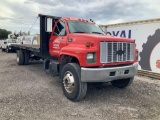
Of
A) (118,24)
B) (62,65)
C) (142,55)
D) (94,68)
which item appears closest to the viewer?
(94,68)

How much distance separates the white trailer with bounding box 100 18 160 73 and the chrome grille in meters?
3.04

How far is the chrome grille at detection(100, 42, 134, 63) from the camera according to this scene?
16.0 feet

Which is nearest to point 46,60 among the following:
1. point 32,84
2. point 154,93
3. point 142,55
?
point 32,84

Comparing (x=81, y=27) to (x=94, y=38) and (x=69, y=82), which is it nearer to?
(x=94, y=38)

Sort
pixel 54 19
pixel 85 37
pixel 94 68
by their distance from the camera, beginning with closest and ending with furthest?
1. pixel 94 68
2. pixel 85 37
3. pixel 54 19

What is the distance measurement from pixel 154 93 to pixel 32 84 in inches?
171

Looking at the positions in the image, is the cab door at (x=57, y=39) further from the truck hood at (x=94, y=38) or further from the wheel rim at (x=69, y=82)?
the wheel rim at (x=69, y=82)

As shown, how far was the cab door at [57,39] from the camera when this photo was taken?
626 cm

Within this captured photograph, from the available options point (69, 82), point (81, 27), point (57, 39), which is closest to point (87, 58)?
point (69, 82)

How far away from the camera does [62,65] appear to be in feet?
19.7

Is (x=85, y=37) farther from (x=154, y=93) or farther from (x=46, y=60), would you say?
(x=154, y=93)

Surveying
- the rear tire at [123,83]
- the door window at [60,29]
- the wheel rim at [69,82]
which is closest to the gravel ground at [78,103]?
the rear tire at [123,83]

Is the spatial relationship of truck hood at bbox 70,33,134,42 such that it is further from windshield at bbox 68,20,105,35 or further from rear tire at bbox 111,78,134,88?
rear tire at bbox 111,78,134,88

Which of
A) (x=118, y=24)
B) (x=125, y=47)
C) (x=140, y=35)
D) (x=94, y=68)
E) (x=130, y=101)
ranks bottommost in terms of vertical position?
(x=130, y=101)
